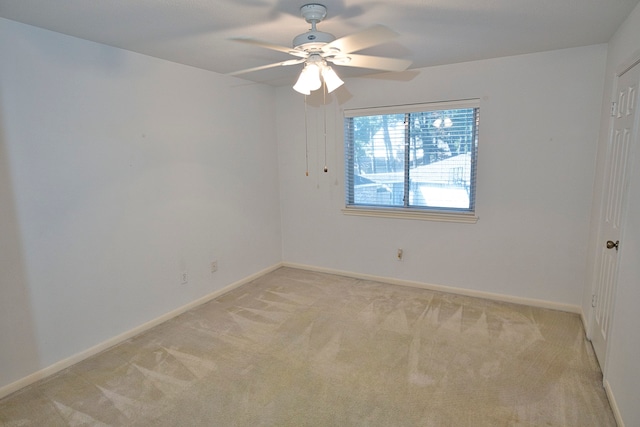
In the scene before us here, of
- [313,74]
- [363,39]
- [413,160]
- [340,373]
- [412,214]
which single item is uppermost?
[363,39]

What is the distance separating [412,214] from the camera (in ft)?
12.9

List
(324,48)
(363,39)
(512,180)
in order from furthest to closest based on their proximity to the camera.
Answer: (512,180), (324,48), (363,39)

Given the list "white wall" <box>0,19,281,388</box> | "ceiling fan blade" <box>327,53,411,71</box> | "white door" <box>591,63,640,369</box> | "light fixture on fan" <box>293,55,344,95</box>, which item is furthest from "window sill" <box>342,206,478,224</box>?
"light fixture on fan" <box>293,55,344,95</box>

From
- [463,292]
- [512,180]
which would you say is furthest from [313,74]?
[463,292]

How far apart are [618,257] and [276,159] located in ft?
11.7

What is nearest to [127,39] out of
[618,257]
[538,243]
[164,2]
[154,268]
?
[164,2]

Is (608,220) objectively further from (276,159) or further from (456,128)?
(276,159)

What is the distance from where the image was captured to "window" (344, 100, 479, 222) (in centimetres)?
362

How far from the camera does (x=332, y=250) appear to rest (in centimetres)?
451

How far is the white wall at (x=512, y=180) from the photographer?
3.10 m

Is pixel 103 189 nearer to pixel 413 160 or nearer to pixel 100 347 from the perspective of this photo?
pixel 100 347

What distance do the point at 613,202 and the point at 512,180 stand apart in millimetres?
969

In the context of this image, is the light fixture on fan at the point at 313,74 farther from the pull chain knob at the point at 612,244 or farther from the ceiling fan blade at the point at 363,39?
the pull chain knob at the point at 612,244

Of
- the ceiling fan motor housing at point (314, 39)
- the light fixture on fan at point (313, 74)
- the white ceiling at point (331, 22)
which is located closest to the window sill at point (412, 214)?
the white ceiling at point (331, 22)
